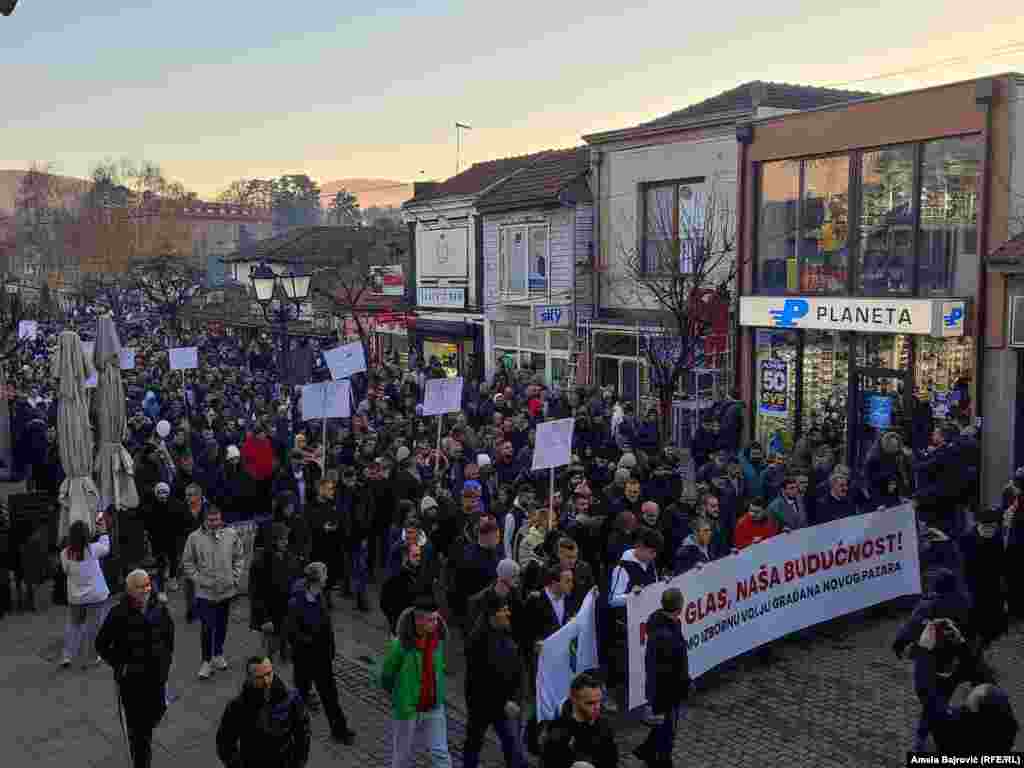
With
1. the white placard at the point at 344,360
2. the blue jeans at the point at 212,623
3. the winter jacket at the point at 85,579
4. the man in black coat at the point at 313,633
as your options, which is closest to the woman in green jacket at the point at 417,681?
the man in black coat at the point at 313,633

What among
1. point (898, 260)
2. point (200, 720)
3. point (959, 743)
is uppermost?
point (898, 260)

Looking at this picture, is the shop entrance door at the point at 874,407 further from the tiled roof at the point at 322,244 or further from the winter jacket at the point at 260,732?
the tiled roof at the point at 322,244

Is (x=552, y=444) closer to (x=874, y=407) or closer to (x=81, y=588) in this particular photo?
(x=81, y=588)

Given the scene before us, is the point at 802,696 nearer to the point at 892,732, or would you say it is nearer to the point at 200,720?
the point at 892,732

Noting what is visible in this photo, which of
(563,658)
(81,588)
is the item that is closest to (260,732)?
(563,658)

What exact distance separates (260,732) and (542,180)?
24.2 meters

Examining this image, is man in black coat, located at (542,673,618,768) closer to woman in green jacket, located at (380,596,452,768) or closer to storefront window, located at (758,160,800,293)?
woman in green jacket, located at (380,596,452,768)

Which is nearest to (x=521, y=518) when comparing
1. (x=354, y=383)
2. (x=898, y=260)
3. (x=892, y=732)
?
(x=892, y=732)

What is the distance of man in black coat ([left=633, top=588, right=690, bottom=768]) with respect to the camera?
7.73 meters

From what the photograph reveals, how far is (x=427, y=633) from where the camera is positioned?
750 cm

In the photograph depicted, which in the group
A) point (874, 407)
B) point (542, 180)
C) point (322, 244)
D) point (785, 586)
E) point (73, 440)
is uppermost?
point (542, 180)

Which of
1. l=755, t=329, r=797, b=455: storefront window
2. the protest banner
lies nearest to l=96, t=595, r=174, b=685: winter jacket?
the protest banner

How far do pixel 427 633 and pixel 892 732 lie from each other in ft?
13.9

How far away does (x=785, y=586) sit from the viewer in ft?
34.2
